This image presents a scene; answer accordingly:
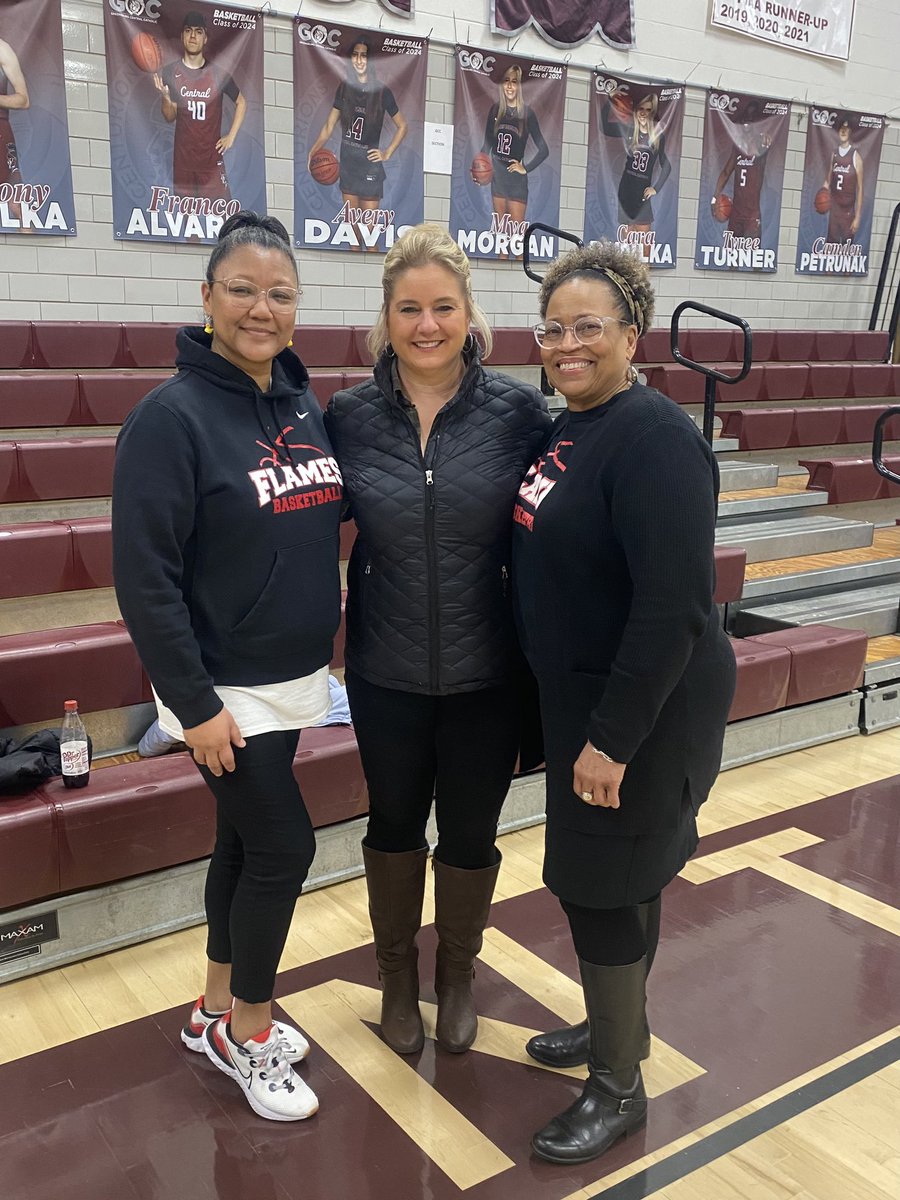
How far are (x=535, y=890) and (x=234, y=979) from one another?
991 mm

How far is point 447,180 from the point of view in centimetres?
584

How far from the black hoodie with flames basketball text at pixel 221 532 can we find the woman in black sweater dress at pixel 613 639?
0.34 metres

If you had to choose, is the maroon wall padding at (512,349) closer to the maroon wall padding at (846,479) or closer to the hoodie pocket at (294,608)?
the maroon wall padding at (846,479)

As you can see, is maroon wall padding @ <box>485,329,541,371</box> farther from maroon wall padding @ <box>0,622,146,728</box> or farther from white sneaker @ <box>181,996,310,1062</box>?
white sneaker @ <box>181,996,310,1062</box>

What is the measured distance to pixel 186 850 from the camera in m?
2.25

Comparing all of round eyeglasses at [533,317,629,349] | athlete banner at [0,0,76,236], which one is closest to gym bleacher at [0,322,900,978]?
athlete banner at [0,0,76,236]

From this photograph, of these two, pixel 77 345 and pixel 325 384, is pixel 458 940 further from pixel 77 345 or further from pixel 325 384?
pixel 77 345

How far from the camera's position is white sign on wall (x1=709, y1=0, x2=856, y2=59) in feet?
21.7

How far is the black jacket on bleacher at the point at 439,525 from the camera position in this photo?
1.65 meters

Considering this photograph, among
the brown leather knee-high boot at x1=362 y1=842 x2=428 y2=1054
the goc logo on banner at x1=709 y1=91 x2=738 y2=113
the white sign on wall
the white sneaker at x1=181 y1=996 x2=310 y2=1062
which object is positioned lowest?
the white sneaker at x1=181 y1=996 x2=310 y2=1062

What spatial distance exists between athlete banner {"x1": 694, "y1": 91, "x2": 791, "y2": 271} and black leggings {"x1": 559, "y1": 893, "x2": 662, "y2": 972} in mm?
6244

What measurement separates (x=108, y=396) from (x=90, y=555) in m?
1.34

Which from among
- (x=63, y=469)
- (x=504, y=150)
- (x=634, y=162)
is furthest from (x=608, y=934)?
(x=634, y=162)

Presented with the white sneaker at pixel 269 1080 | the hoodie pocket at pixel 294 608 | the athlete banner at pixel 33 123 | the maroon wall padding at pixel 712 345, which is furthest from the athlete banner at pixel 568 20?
the white sneaker at pixel 269 1080
